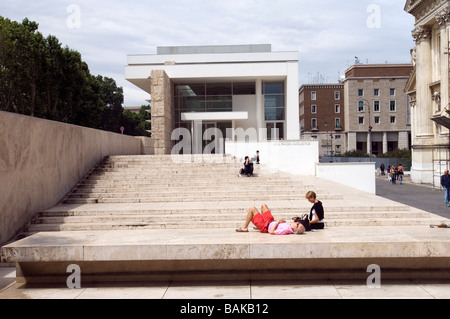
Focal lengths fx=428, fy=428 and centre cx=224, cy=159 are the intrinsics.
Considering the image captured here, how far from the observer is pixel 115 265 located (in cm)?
788

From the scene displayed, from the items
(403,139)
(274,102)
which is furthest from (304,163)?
(403,139)

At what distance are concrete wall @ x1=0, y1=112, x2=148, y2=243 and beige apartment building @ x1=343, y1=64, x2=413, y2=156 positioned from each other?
7391 centimetres

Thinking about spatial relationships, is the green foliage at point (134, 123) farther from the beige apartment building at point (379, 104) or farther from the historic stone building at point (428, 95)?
the historic stone building at point (428, 95)

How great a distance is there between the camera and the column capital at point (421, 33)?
37281 millimetres

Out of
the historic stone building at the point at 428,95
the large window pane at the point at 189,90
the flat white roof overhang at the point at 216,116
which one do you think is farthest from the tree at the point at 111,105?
the historic stone building at the point at 428,95

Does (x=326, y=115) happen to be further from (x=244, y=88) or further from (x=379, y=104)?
(x=244, y=88)

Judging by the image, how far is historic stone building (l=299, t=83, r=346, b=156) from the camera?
3447 inches

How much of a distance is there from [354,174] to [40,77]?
→ 25.8 metres

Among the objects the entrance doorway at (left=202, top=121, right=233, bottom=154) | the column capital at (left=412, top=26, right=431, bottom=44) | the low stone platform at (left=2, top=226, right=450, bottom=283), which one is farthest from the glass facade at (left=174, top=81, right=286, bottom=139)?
the low stone platform at (left=2, top=226, right=450, bottom=283)

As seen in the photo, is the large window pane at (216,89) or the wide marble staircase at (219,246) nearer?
the wide marble staircase at (219,246)

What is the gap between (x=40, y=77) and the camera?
33844mm

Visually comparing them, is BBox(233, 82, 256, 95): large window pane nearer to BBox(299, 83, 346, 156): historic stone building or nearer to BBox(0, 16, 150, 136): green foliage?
BBox(0, 16, 150, 136): green foliage

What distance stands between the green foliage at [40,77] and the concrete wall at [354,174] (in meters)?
23.0
